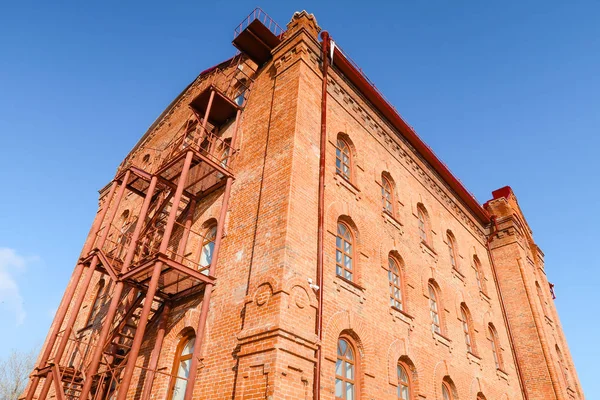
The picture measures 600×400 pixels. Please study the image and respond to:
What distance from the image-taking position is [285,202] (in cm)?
905

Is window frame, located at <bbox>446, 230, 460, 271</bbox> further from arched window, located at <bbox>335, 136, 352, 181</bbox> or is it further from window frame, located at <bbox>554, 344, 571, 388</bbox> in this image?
window frame, located at <bbox>554, 344, 571, 388</bbox>

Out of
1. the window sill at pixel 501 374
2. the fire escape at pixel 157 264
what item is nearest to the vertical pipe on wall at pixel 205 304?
the fire escape at pixel 157 264

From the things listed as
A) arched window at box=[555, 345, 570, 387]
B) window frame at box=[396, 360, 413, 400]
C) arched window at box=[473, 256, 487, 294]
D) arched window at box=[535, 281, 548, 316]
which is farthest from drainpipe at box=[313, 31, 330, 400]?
arched window at box=[555, 345, 570, 387]

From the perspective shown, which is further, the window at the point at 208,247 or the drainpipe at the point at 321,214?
the window at the point at 208,247

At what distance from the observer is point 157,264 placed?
27.7ft

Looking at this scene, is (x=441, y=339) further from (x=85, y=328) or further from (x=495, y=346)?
(x=85, y=328)

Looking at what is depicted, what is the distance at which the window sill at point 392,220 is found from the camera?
12731 millimetres

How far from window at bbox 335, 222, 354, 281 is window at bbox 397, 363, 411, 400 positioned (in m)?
2.69

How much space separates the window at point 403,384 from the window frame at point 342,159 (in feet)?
16.8

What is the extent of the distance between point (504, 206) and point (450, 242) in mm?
6002

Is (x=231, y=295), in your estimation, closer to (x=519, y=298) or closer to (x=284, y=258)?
(x=284, y=258)

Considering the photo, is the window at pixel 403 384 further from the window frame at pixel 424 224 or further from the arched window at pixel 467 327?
the window frame at pixel 424 224

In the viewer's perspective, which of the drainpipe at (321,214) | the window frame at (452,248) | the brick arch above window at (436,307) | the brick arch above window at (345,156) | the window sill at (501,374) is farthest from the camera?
the window frame at (452,248)

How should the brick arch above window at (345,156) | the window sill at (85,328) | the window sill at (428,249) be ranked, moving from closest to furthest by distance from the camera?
the brick arch above window at (345,156), the window sill at (85,328), the window sill at (428,249)
